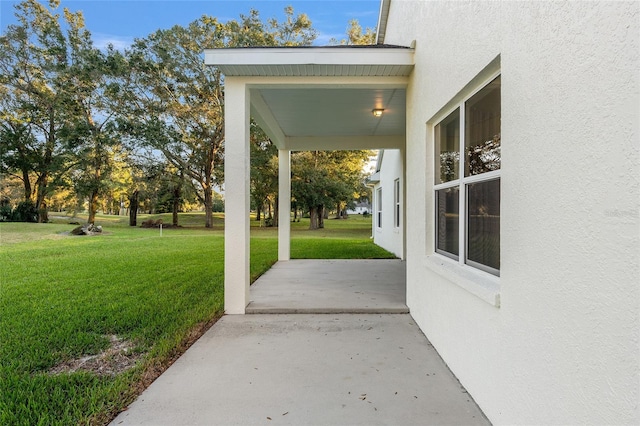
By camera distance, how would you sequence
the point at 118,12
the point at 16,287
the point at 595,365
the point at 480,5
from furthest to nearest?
the point at 118,12 → the point at 16,287 → the point at 480,5 → the point at 595,365

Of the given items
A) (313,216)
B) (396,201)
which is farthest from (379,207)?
(313,216)

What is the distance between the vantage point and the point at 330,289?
615 centimetres

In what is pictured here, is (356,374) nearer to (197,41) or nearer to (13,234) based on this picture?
(13,234)

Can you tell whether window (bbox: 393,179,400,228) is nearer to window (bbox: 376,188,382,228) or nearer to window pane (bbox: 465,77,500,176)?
window (bbox: 376,188,382,228)

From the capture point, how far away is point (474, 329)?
2.65 metres

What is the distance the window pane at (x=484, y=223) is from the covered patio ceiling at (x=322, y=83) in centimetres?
245

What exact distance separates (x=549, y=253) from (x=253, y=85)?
14.2ft

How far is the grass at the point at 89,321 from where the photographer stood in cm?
264

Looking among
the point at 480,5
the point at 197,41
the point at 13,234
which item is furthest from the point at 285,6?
the point at 480,5

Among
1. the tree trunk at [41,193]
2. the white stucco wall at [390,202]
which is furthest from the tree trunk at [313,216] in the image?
the tree trunk at [41,193]

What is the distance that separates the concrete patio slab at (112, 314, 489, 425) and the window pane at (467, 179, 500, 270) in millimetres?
1094

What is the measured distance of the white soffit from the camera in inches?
177

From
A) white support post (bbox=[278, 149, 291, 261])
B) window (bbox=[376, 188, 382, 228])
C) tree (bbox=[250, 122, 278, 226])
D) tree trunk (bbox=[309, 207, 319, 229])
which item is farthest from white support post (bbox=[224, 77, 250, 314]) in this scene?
tree trunk (bbox=[309, 207, 319, 229])

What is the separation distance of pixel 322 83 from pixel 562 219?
3.90 metres
